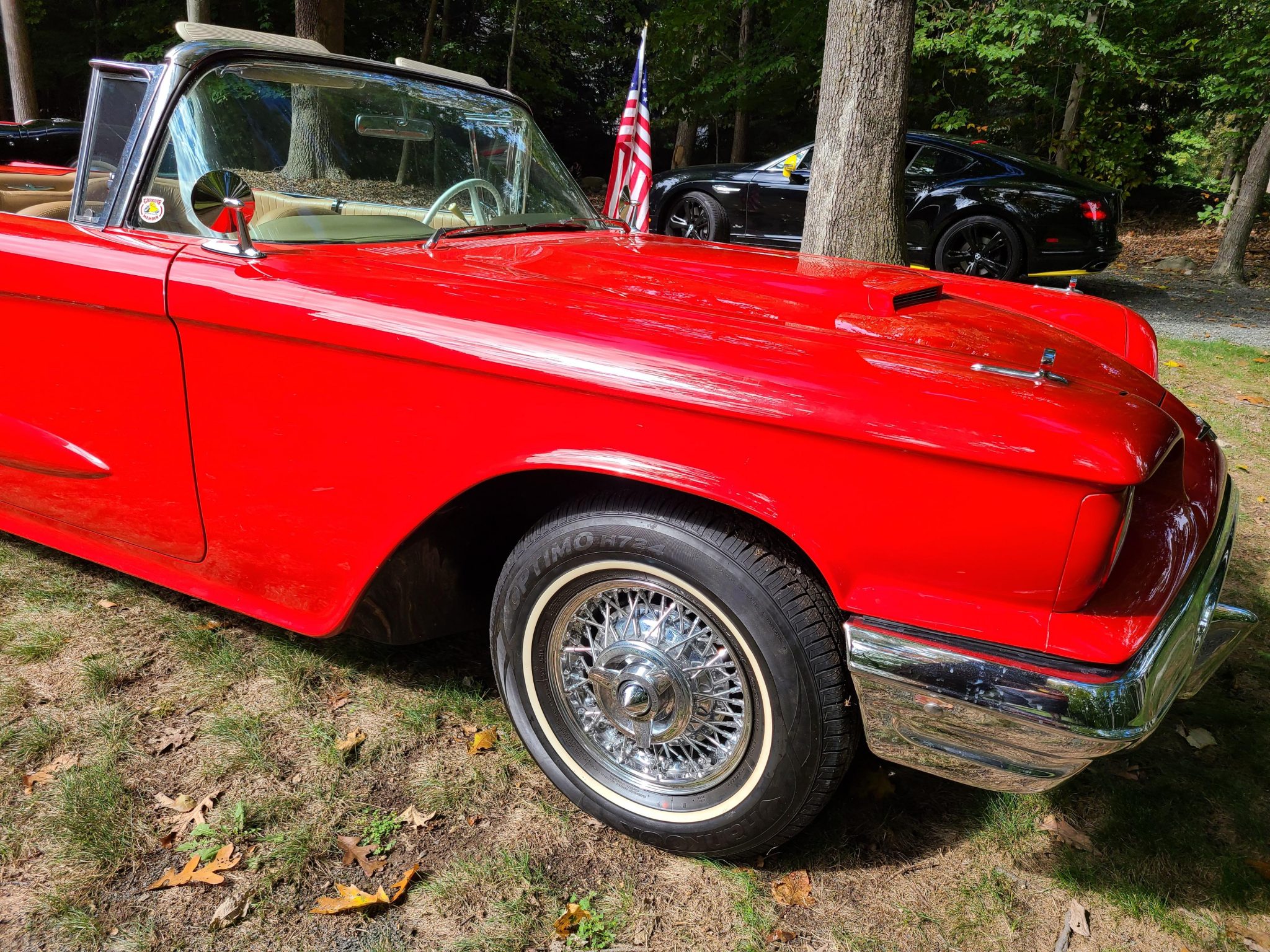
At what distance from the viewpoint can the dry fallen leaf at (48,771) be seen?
2.05m

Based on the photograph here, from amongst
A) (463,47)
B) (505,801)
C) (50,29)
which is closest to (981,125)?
(463,47)

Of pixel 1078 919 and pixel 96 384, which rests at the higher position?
pixel 96 384

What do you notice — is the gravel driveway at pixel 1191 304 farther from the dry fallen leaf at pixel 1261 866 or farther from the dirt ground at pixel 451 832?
the dry fallen leaf at pixel 1261 866

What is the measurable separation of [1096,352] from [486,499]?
4.98 feet

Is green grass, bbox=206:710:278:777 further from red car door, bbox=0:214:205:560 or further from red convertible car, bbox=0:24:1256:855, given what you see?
→ red car door, bbox=0:214:205:560

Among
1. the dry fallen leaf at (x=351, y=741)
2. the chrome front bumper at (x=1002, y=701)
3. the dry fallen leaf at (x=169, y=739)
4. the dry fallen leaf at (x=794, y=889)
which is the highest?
the chrome front bumper at (x=1002, y=701)

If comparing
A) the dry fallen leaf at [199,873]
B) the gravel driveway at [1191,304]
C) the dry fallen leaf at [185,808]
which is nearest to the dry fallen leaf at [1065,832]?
the dry fallen leaf at [199,873]

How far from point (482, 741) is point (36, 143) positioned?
10126 mm

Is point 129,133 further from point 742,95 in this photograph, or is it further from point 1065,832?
point 742,95

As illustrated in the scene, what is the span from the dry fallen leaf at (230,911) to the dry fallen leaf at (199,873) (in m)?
0.06

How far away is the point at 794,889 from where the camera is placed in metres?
1.86

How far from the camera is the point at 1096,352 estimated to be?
2.12m

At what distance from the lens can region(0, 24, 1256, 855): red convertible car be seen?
1484mm

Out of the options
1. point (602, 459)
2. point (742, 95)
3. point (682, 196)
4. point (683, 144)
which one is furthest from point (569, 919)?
point (683, 144)
